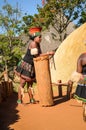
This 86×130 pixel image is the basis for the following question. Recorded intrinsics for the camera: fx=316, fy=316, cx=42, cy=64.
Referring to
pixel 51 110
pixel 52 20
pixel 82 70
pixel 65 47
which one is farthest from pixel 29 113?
pixel 52 20

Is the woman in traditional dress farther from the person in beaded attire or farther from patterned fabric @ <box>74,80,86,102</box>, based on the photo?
the person in beaded attire

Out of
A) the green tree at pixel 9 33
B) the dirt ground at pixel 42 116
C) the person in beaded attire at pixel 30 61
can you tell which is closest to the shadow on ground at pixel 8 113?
the dirt ground at pixel 42 116

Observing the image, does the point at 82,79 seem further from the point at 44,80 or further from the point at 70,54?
the point at 70,54

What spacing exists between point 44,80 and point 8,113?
1.19 metres

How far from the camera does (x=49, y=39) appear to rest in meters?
40.2

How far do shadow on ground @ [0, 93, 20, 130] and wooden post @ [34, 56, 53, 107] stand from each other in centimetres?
77

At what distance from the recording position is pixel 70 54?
1176 cm

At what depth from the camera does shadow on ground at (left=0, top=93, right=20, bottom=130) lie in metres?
6.16

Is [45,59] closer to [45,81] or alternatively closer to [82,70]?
[45,81]

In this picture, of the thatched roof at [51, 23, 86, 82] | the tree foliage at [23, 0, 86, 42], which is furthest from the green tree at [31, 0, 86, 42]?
the thatched roof at [51, 23, 86, 82]

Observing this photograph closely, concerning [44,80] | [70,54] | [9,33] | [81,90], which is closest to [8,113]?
[44,80]

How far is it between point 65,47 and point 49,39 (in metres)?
28.2

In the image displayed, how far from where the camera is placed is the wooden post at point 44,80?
24.5 feet

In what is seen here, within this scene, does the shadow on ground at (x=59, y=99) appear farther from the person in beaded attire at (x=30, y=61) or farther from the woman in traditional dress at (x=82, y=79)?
the woman in traditional dress at (x=82, y=79)
